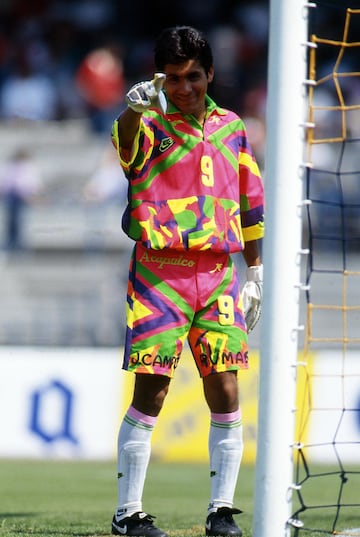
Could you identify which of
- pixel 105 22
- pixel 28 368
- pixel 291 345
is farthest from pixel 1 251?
pixel 291 345

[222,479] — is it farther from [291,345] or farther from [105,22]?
[105,22]

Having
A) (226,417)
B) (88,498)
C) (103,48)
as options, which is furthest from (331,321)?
(226,417)

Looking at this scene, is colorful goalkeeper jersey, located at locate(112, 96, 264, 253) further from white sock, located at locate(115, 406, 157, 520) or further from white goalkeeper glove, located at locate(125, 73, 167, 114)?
white sock, located at locate(115, 406, 157, 520)

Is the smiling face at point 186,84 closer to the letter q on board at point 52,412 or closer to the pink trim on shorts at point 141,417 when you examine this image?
the pink trim on shorts at point 141,417

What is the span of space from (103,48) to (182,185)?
12115 millimetres

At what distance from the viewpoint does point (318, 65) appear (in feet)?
54.5

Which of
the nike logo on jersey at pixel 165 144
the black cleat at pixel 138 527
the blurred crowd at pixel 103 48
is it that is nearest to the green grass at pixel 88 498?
the black cleat at pixel 138 527

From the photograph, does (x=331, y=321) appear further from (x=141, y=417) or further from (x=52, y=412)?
(x=141, y=417)

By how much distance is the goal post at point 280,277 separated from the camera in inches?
166

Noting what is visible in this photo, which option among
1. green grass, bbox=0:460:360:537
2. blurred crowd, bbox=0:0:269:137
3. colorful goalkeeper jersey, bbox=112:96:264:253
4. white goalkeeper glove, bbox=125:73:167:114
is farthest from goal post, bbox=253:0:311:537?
blurred crowd, bbox=0:0:269:137

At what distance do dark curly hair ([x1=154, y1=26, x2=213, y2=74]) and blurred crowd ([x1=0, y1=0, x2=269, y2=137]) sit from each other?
9608 millimetres

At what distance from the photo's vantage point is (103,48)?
55.5ft

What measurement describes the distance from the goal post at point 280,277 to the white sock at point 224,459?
999 mm

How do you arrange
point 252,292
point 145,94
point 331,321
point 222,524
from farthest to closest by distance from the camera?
1. point 331,321
2. point 252,292
3. point 222,524
4. point 145,94
